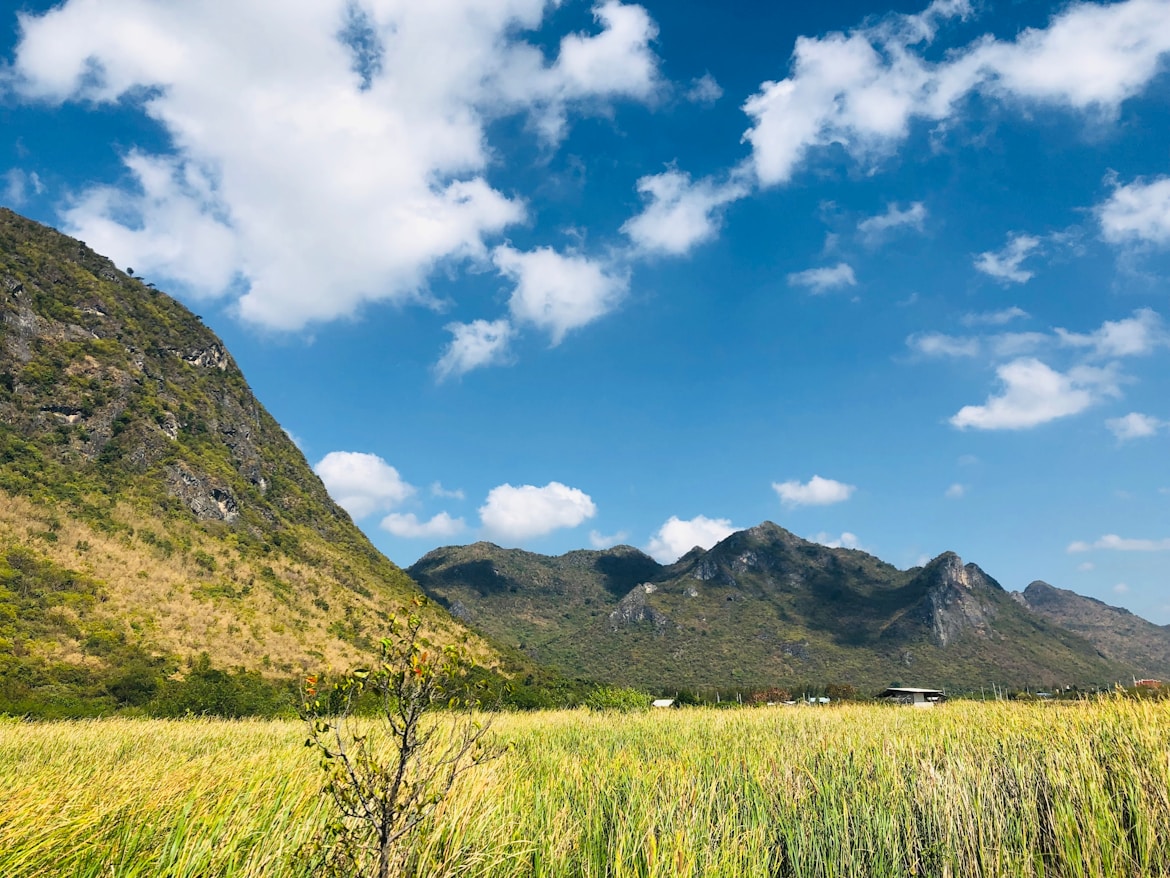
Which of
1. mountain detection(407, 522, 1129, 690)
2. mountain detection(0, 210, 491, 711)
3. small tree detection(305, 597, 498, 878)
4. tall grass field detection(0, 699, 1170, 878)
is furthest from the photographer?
mountain detection(407, 522, 1129, 690)

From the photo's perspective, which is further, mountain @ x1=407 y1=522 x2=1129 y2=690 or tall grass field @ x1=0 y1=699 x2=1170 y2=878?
mountain @ x1=407 y1=522 x2=1129 y2=690

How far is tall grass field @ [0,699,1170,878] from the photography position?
11.9ft

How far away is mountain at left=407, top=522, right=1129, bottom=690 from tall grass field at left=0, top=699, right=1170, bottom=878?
104745 mm

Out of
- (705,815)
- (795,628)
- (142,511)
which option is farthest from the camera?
(795,628)

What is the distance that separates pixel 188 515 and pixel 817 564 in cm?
17849

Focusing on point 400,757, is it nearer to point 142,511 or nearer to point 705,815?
point 705,815

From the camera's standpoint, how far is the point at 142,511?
6222 centimetres

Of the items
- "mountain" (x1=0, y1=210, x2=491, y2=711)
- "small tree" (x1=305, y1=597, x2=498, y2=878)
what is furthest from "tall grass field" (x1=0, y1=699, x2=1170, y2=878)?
"mountain" (x1=0, y1=210, x2=491, y2=711)

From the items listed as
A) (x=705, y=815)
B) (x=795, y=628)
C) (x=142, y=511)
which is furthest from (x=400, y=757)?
(x=795, y=628)

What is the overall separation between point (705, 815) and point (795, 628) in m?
158

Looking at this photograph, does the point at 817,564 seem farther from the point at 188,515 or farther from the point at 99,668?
the point at 99,668

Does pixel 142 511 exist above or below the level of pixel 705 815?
above

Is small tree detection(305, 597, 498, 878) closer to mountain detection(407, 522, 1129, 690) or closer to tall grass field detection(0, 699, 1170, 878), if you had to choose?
tall grass field detection(0, 699, 1170, 878)

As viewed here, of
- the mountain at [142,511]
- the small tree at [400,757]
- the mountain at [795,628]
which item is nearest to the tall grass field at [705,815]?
the small tree at [400,757]
